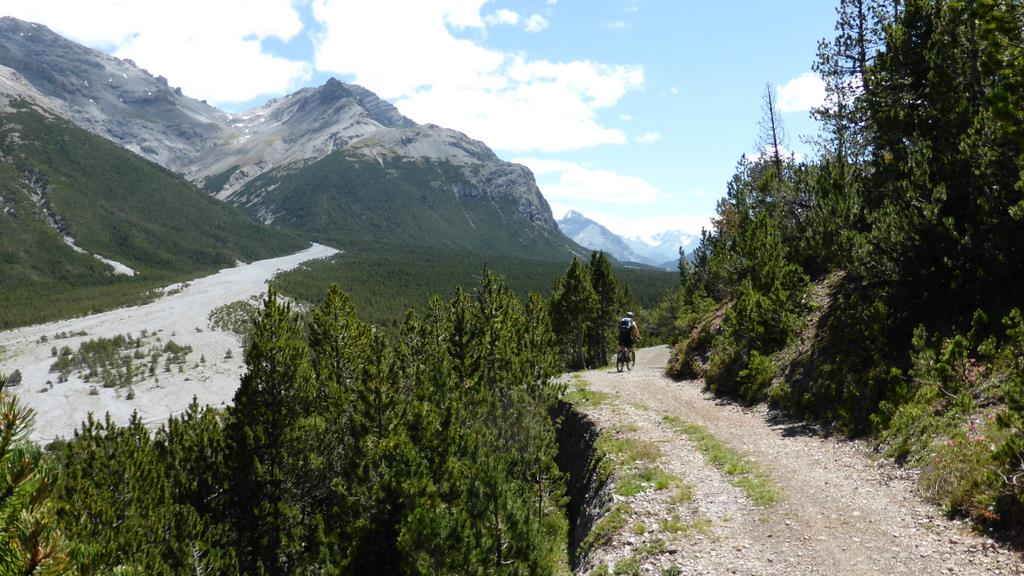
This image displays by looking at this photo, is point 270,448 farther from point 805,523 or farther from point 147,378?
point 147,378

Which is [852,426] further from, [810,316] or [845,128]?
[845,128]

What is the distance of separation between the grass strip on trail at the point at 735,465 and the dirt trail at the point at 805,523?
0.77ft

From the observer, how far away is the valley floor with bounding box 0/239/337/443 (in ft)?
247

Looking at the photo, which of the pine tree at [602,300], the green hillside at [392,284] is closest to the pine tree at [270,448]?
the pine tree at [602,300]

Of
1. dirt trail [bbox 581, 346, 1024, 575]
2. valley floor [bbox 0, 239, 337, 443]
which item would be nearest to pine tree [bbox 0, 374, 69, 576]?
dirt trail [bbox 581, 346, 1024, 575]

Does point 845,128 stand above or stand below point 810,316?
above

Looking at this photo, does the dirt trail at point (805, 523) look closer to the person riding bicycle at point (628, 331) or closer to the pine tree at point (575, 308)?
the person riding bicycle at point (628, 331)

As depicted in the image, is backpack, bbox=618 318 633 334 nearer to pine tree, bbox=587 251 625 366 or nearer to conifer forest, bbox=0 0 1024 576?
conifer forest, bbox=0 0 1024 576

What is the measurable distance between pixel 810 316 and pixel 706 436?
945 cm

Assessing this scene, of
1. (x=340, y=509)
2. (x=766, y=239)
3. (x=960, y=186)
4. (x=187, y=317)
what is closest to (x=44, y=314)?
(x=187, y=317)

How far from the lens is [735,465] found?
15.9 m

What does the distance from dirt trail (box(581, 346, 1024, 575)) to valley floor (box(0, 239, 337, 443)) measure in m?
52.0

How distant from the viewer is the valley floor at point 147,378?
7525cm

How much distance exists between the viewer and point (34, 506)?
3840mm
